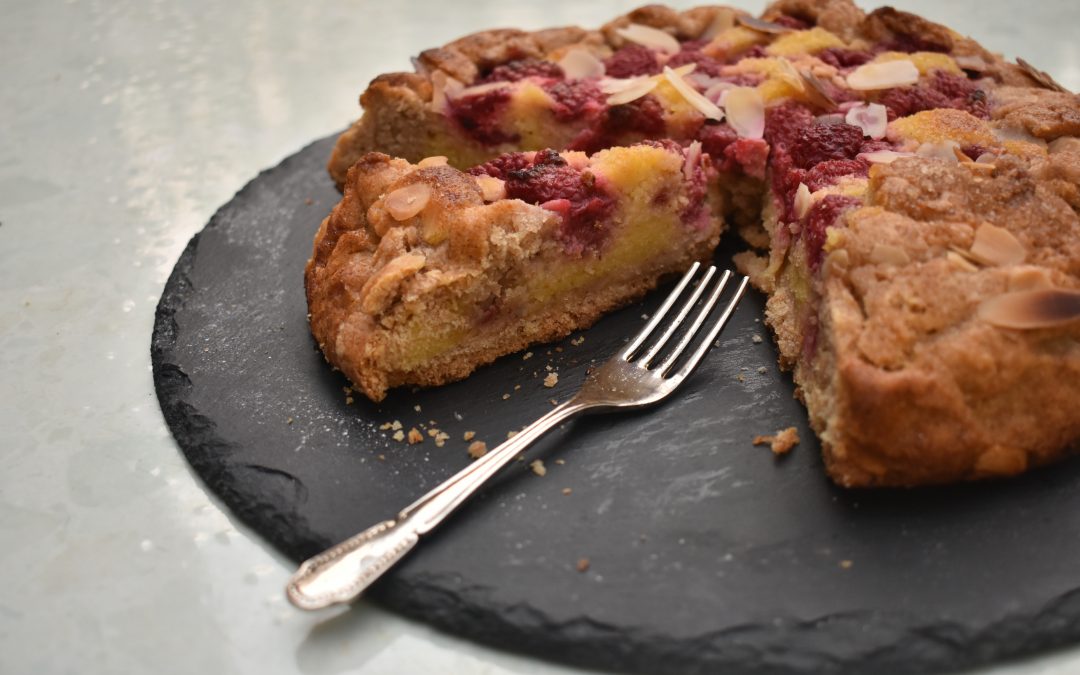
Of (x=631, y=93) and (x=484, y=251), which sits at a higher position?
(x=631, y=93)

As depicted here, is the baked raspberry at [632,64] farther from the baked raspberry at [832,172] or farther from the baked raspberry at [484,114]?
the baked raspberry at [832,172]

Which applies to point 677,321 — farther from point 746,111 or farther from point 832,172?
point 746,111

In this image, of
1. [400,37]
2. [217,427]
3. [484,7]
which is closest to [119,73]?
[400,37]

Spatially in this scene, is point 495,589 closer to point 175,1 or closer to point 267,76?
point 267,76

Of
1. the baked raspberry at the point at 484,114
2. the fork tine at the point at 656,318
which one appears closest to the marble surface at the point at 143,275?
the fork tine at the point at 656,318

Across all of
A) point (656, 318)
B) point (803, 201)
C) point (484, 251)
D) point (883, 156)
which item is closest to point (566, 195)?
point (484, 251)

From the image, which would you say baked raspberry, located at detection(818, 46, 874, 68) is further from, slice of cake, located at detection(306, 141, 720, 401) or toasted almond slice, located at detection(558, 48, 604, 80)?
toasted almond slice, located at detection(558, 48, 604, 80)

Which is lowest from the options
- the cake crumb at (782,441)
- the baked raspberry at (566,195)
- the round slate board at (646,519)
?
the round slate board at (646,519)
